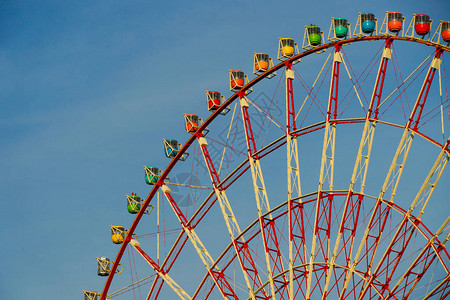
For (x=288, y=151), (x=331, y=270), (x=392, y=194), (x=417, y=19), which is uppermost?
(x=417, y=19)

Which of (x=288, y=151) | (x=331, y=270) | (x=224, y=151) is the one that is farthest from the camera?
(x=224, y=151)

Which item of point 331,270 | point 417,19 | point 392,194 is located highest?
point 417,19

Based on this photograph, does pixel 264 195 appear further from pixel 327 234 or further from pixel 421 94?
pixel 421 94

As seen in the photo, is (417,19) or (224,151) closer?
(417,19)

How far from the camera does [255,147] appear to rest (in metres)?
58.8

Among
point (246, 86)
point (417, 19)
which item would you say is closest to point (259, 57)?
point (246, 86)

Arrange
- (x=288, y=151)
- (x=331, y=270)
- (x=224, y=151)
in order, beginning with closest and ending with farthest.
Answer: (x=331, y=270) → (x=288, y=151) → (x=224, y=151)

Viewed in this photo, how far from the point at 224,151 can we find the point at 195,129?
3.62 m

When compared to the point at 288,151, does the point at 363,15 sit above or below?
above

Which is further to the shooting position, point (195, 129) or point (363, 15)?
point (195, 129)

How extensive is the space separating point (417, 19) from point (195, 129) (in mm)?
16544

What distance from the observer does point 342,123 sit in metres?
55.4

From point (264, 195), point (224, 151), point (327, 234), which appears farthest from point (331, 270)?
point (224, 151)

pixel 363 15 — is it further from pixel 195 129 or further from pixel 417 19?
pixel 195 129
